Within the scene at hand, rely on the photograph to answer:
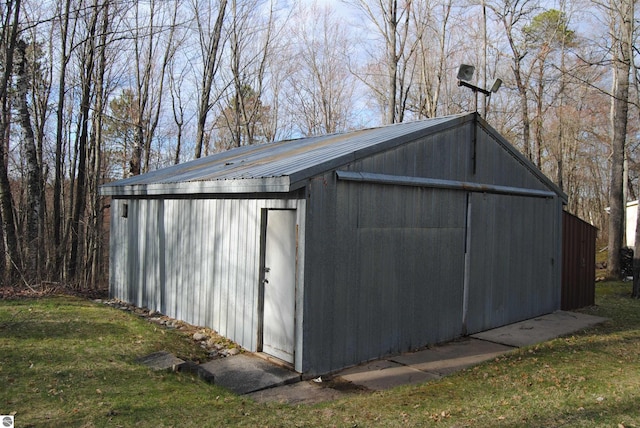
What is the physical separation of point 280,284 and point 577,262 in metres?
7.68

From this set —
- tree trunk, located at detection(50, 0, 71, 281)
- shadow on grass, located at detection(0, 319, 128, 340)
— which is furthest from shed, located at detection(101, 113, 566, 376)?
tree trunk, located at detection(50, 0, 71, 281)

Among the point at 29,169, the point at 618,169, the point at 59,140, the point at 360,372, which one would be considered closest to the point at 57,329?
the point at 360,372

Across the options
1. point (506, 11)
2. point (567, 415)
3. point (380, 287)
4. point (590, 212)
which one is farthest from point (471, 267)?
point (590, 212)

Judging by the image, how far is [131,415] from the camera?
390cm

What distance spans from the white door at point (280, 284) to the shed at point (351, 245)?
0.08ft

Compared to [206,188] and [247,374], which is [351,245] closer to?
[247,374]

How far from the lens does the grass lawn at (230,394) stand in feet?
13.1

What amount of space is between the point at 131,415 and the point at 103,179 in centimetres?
1908

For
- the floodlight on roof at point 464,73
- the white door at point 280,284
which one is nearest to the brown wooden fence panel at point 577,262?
the floodlight on roof at point 464,73

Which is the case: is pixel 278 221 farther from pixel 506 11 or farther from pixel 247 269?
pixel 506 11

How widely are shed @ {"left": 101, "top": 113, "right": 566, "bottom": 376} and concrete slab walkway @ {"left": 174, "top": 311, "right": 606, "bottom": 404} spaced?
193 mm

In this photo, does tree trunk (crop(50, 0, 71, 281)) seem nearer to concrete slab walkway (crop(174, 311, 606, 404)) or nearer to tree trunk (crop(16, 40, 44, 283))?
tree trunk (crop(16, 40, 44, 283))

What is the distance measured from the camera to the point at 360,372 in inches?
221

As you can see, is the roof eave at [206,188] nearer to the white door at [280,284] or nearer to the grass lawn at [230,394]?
the white door at [280,284]
